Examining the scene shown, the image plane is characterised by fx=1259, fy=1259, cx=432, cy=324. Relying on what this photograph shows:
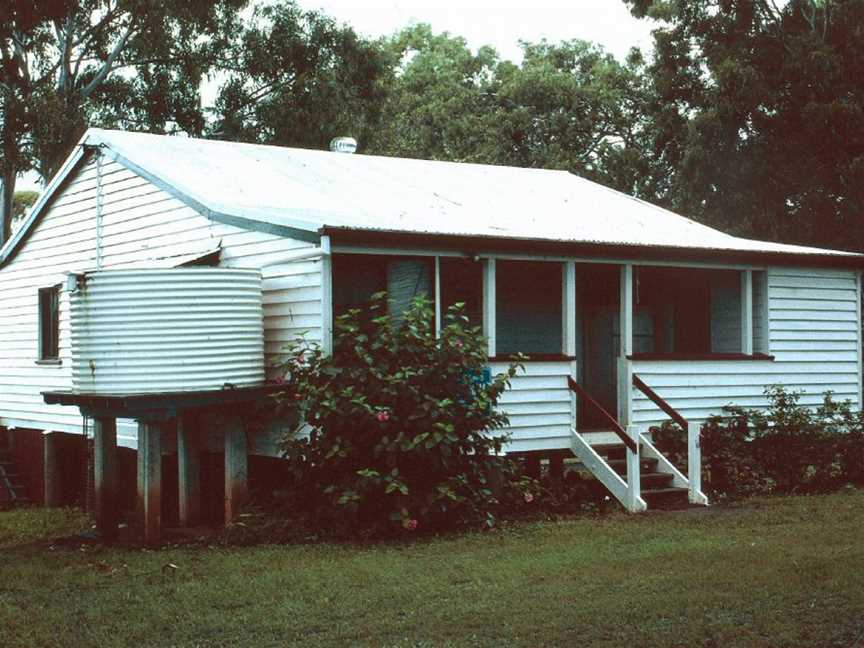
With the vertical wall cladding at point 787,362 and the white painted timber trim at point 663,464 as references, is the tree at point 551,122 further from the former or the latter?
the white painted timber trim at point 663,464

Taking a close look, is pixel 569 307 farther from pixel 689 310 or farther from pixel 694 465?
pixel 689 310

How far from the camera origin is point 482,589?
31.5 feet

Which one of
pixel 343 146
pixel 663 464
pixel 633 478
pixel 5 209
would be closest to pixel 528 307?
pixel 663 464

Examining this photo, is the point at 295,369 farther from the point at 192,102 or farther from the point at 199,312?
the point at 192,102

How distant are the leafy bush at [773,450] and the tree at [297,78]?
15.9 metres

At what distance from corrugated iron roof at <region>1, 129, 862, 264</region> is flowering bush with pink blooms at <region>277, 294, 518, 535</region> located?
139cm

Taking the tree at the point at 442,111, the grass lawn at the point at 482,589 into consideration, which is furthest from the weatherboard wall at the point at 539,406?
the tree at the point at 442,111

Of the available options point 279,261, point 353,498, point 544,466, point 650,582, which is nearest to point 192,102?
point 544,466

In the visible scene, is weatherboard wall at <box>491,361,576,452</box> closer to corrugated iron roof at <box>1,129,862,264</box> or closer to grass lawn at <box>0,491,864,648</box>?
corrugated iron roof at <box>1,129,862,264</box>

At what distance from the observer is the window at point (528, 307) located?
56.3ft

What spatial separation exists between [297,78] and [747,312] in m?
16.4

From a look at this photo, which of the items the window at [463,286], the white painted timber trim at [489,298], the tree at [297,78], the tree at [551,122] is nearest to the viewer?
the white painted timber trim at [489,298]

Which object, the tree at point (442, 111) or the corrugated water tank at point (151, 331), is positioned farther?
the tree at point (442, 111)

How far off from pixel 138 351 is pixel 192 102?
18.7m
